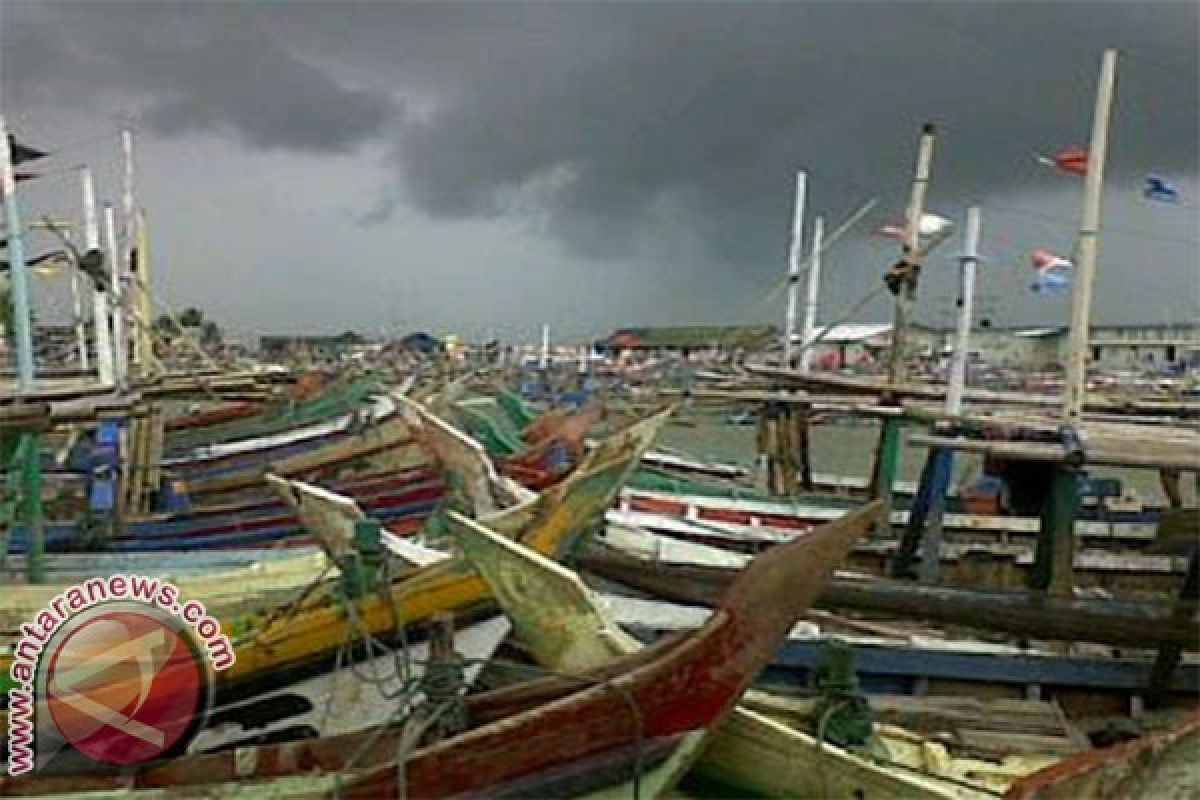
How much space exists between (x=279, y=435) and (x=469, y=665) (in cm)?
1130

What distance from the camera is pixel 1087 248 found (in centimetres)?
715

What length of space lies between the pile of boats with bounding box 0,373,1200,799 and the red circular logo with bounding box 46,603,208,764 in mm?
112

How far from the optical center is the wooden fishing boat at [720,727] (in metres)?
4.29

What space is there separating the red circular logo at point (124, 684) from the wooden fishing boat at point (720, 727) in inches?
60.1

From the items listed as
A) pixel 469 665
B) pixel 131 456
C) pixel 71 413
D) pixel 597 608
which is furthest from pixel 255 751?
pixel 131 456

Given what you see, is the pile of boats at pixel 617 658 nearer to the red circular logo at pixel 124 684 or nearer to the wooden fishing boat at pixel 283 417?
the red circular logo at pixel 124 684

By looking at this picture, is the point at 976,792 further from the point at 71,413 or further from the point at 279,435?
the point at 279,435

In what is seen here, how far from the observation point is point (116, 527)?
10656 millimetres

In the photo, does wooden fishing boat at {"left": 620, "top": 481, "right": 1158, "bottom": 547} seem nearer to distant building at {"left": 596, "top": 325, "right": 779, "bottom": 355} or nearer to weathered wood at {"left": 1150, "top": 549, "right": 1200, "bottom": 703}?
weathered wood at {"left": 1150, "top": 549, "right": 1200, "bottom": 703}

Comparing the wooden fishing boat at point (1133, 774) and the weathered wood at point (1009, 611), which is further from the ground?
the wooden fishing boat at point (1133, 774)

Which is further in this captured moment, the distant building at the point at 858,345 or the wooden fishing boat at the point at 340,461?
the distant building at the point at 858,345

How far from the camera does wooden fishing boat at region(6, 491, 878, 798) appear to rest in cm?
403

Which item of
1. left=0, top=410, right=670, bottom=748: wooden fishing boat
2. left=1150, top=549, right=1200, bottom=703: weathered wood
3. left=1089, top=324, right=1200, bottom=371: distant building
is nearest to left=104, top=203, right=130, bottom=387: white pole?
left=0, top=410, right=670, bottom=748: wooden fishing boat

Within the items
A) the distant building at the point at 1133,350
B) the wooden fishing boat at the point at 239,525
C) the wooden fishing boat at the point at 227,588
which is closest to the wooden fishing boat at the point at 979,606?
the wooden fishing boat at the point at 227,588
